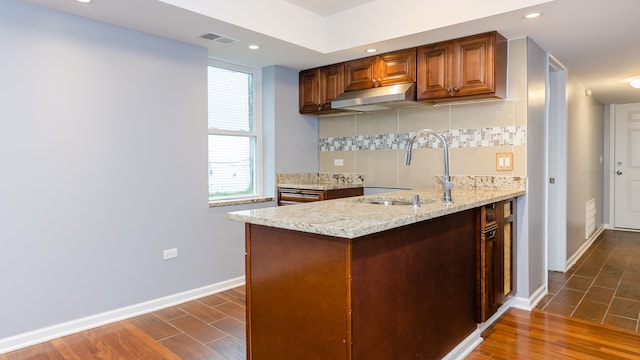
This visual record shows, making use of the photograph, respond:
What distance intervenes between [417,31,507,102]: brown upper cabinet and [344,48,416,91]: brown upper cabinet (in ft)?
0.34

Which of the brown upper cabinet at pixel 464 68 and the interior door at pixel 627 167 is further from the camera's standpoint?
the interior door at pixel 627 167

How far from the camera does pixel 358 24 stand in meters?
3.38

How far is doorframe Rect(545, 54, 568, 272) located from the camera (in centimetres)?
417

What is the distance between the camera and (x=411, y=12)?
307cm

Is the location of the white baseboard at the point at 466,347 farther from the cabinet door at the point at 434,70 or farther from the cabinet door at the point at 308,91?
the cabinet door at the point at 308,91

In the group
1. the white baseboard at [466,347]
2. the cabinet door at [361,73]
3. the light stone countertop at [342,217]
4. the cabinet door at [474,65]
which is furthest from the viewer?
the cabinet door at [361,73]

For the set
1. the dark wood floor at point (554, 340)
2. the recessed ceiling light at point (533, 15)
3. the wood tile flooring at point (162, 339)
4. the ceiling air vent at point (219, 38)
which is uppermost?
the ceiling air vent at point (219, 38)

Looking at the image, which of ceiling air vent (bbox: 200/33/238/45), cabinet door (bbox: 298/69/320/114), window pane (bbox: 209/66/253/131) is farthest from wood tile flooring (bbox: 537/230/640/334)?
ceiling air vent (bbox: 200/33/238/45)

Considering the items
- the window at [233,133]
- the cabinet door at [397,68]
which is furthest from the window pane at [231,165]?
the cabinet door at [397,68]

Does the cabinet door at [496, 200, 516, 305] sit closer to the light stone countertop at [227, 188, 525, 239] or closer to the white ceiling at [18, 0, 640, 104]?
the light stone countertop at [227, 188, 525, 239]

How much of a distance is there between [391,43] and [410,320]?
2.28 metres

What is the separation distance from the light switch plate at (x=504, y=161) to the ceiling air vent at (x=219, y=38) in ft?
7.64

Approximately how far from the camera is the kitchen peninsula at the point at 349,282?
1.61 meters

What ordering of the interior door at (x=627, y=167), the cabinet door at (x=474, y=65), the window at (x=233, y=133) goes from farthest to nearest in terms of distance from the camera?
the interior door at (x=627, y=167)
the window at (x=233, y=133)
the cabinet door at (x=474, y=65)
